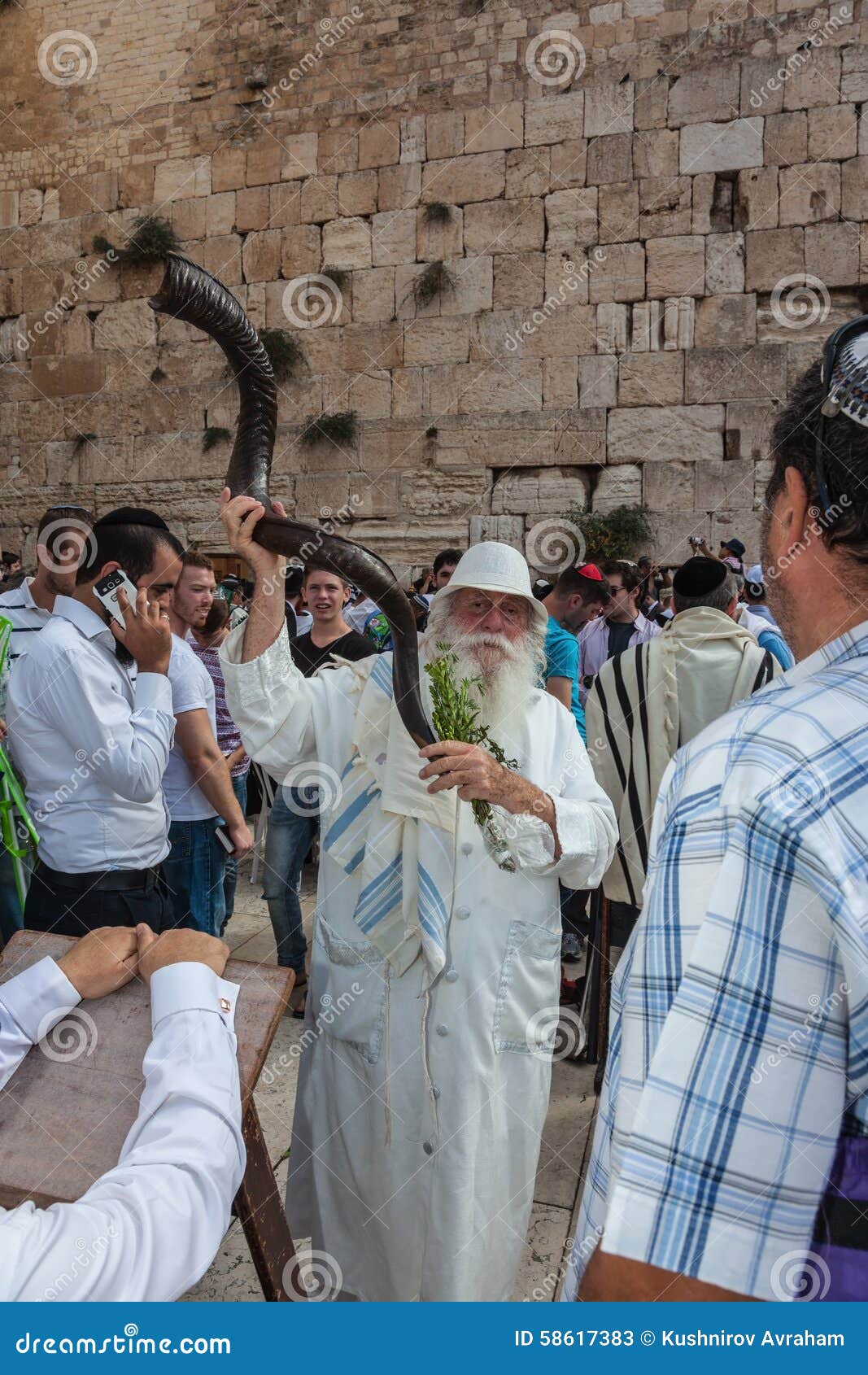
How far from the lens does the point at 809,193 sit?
37.4 ft

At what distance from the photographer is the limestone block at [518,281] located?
1246 centimetres

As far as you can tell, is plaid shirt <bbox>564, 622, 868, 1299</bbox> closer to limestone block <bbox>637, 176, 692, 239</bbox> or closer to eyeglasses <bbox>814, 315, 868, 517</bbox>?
eyeglasses <bbox>814, 315, 868, 517</bbox>

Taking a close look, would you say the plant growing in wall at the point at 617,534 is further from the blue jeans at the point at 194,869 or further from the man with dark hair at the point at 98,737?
the man with dark hair at the point at 98,737

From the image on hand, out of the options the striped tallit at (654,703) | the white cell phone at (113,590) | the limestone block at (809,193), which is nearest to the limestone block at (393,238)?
the limestone block at (809,193)

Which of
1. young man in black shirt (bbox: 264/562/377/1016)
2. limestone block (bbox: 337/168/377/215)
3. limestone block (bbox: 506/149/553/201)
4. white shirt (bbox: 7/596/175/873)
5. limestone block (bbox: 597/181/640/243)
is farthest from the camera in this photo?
limestone block (bbox: 337/168/377/215)

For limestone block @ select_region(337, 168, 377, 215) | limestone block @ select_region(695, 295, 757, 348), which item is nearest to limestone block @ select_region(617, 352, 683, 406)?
limestone block @ select_region(695, 295, 757, 348)

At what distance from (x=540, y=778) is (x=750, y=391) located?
10.7 meters

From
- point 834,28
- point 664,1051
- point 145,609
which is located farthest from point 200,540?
point 664,1051

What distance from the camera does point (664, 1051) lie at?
854 millimetres

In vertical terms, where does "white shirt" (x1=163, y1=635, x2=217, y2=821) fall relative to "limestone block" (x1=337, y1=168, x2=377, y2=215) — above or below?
below

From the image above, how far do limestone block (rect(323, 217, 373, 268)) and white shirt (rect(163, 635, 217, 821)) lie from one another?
36.9 ft

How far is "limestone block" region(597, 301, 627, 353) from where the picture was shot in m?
12.2

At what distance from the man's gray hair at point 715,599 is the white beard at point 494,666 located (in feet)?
3.42

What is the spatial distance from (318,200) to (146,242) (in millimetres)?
2989
